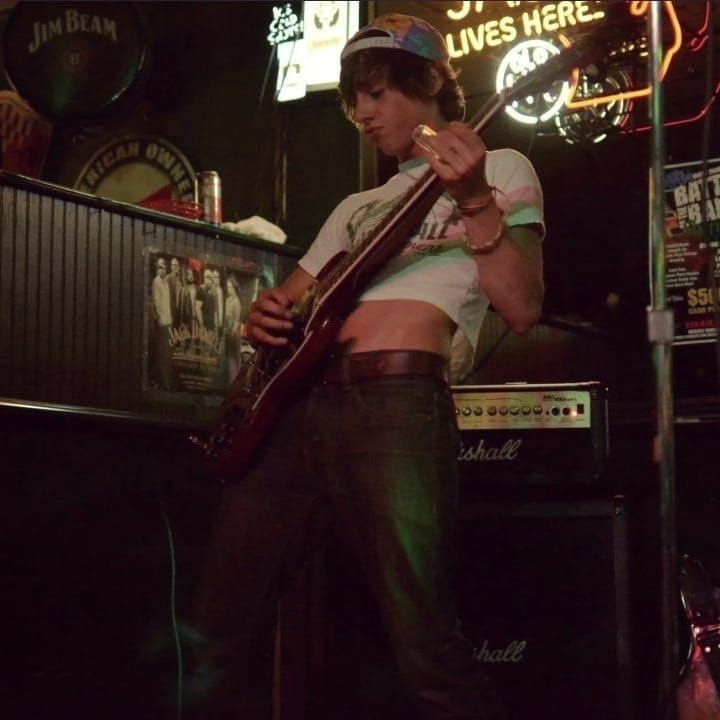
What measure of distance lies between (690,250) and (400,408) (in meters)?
2.30

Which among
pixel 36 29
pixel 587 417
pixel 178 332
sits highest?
pixel 36 29

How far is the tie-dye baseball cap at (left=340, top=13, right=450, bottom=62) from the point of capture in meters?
2.56

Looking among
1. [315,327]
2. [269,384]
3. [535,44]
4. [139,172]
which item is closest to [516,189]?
[315,327]

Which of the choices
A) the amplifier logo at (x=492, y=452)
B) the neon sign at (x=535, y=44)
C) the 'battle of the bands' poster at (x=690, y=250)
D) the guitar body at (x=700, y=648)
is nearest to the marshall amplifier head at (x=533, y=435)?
the amplifier logo at (x=492, y=452)

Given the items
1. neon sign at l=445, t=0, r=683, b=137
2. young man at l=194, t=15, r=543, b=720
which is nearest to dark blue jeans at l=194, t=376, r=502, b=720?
young man at l=194, t=15, r=543, b=720

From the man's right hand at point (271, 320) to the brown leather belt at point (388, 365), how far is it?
0.15 meters

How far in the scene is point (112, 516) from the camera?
3.40 m

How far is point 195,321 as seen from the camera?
12.6 feet

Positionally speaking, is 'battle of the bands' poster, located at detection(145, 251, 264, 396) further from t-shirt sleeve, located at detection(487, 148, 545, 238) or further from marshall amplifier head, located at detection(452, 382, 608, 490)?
t-shirt sleeve, located at detection(487, 148, 545, 238)

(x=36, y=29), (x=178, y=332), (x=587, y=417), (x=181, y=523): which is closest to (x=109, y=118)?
(x=36, y=29)

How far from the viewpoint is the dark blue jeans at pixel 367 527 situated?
2258mm

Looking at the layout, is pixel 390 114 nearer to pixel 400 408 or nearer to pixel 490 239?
pixel 490 239

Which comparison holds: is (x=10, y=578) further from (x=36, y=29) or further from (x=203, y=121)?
(x=203, y=121)

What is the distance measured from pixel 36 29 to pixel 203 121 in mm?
993
